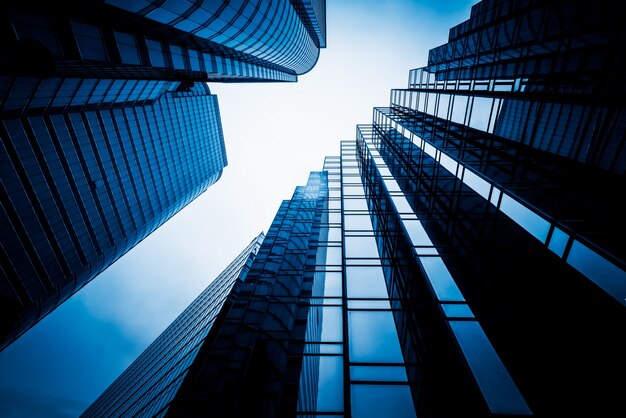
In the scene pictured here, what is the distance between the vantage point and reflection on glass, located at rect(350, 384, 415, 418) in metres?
8.95

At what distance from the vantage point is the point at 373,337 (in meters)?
11.0

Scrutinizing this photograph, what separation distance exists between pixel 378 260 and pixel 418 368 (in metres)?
6.33

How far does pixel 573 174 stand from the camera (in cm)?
900

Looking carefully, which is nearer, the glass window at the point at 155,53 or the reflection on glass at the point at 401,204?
the reflection on glass at the point at 401,204

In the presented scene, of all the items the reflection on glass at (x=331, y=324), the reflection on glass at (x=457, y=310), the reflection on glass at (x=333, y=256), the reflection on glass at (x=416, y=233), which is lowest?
the reflection on glass at (x=331, y=324)

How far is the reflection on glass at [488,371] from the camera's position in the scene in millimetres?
6844

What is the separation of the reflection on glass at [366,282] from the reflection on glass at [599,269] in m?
7.34

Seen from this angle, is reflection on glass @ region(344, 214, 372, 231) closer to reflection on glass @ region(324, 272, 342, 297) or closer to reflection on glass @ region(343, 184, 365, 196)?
reflection on glass @ region(324, 272, 342, 297)

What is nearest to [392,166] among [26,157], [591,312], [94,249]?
[591,312]

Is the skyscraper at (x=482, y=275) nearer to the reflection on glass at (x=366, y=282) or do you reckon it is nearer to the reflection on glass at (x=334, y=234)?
the reflection on glass at (x=366, y=282)

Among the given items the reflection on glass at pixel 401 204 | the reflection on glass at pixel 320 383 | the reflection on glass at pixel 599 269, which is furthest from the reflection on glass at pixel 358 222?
the reflection on glass at pixel 599 269

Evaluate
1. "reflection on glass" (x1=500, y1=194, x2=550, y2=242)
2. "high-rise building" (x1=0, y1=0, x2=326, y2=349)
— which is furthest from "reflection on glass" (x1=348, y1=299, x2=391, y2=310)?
"high-rise building" (x1=0, y1=0, x2=326, y2=349)

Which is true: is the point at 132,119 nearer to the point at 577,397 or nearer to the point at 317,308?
the point at 317,308

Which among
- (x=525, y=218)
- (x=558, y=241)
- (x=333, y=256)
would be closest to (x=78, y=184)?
(x=333, y=256)
